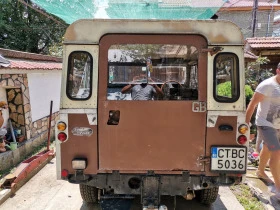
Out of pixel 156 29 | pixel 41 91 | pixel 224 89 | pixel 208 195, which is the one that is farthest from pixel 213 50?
pixel 41 91

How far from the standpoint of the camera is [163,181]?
11.0ft

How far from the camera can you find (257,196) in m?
4.31

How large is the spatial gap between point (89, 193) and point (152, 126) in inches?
63.8

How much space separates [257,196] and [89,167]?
2805 millimetres

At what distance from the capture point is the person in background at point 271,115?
13.5ft

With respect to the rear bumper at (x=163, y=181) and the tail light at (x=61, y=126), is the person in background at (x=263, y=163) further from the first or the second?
the tail light at (x=61, y=126)

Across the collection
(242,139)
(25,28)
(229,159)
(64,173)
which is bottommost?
(64,173)

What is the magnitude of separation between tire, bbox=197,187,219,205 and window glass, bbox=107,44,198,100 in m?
1.47

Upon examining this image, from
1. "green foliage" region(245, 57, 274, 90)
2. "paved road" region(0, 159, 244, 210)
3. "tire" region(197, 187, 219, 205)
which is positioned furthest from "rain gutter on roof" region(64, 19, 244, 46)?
"green foliage" region(245, 57, 274, 90)

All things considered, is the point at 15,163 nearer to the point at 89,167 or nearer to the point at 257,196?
the point at 89,167

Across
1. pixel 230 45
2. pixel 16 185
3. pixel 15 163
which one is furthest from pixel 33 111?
pixel 230 45

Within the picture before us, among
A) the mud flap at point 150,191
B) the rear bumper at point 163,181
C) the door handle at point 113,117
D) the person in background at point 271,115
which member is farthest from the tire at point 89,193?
the person in background at point 271,115

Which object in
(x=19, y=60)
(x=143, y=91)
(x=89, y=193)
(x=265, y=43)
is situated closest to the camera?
→ (x=143, y=91)

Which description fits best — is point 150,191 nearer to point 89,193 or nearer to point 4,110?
point 89,193
